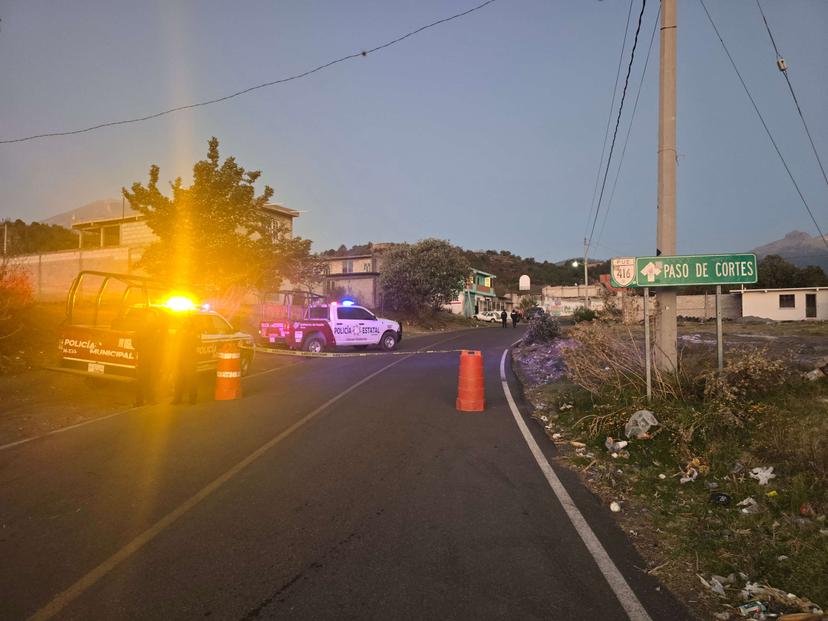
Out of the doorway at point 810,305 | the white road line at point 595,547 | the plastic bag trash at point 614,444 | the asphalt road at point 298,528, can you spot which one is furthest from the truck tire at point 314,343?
the doorway at point 810,305

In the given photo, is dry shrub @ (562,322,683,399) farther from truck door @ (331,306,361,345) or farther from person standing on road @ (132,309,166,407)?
truck door @ (331,306,361,345)

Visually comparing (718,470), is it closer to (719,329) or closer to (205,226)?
(719,329)

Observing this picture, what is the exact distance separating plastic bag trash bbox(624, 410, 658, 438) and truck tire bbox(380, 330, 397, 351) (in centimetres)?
1850

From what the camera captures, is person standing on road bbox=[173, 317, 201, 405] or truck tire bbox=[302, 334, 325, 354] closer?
person standing on road bbox=[173, 317, 201, 405]

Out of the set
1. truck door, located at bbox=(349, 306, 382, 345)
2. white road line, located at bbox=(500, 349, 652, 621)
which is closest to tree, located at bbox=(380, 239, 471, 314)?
truck door, located at bbox=(349, 306, 382, 345)

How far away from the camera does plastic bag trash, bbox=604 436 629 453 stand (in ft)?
24.8

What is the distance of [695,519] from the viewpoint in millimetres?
5234

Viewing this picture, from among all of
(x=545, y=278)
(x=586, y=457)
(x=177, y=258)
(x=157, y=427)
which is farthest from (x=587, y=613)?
(x=545, y=278)

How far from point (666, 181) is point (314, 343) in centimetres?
1672

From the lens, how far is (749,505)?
540 cm

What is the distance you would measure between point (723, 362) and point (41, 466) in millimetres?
9406

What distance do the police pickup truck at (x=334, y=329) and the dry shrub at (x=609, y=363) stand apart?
14.5m

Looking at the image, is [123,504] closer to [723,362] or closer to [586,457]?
[586,457]

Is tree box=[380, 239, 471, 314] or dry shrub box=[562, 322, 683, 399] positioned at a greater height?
tree box=[380, 239, 471, 314]
